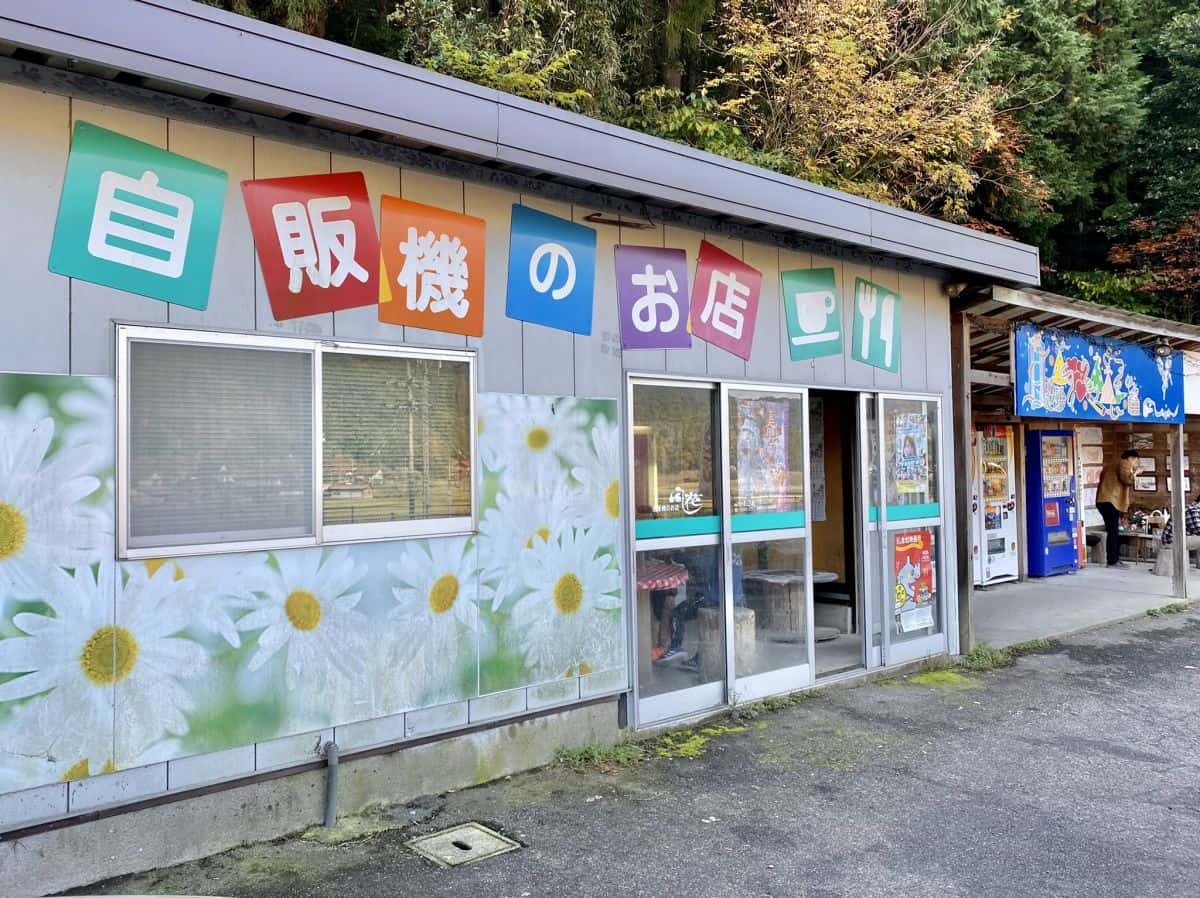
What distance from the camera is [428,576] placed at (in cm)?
449

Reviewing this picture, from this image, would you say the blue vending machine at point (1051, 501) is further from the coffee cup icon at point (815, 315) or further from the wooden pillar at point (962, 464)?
the coffee cup icon at point (815, 315)

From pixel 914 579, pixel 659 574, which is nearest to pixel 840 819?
pixel 659 574

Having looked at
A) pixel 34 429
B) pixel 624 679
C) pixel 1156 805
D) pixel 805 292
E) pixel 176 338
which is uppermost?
pixel 805 292

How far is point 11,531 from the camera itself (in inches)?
131

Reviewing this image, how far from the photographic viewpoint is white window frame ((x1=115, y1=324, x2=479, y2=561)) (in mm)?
3578

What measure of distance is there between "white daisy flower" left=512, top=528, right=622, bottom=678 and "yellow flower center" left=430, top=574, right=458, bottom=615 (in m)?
0.42

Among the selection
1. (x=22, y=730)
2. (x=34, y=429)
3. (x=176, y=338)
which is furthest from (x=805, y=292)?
(x=22, y=730)

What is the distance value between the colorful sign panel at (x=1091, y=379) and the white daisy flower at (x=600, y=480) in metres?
4.59

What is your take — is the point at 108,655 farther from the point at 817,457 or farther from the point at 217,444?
the point at 817,457

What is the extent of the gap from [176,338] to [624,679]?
315 centimetres

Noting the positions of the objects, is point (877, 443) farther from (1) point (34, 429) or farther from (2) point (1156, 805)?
(1) point (34, 429)

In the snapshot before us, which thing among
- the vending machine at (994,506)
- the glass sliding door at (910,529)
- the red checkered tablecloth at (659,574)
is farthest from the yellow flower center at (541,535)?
the vending machine at (994,506)

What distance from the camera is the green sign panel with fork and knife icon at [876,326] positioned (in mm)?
6920

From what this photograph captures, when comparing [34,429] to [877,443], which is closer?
[34,429]
